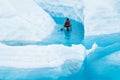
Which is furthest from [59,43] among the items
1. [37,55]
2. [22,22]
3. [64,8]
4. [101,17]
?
[64,8]

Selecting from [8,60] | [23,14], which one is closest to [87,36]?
[23,14]

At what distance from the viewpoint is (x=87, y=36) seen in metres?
10.1

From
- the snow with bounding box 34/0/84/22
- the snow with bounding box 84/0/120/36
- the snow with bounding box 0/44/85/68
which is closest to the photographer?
the snow with bounding box 0/44/85/68

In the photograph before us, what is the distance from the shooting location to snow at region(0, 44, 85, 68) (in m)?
8.16

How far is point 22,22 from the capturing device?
9.78 meters

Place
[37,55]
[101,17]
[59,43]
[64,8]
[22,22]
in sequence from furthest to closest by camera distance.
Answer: [64,8] < [101,17] < [22,22] < [59,43] < [37,55]

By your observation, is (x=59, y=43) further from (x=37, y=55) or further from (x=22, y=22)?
(x=22, y=22)

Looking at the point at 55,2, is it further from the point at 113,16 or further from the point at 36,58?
the point at 36,58

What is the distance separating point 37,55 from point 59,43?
48.2 inches

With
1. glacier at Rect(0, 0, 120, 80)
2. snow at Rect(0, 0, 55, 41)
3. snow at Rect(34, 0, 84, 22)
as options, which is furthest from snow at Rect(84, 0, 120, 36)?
snow at Rect(0, 0, 55, 41)

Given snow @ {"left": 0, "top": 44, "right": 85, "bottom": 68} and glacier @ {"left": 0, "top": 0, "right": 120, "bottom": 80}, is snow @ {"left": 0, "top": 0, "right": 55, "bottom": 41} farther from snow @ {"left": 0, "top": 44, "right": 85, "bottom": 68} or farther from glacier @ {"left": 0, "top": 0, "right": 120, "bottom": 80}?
snow @ {"left": 0, "top": 44, "right": 85, "bottom": 68}

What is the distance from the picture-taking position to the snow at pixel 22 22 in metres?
9.48

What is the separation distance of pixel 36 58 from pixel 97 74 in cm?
181

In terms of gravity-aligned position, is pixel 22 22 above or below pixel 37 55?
above
